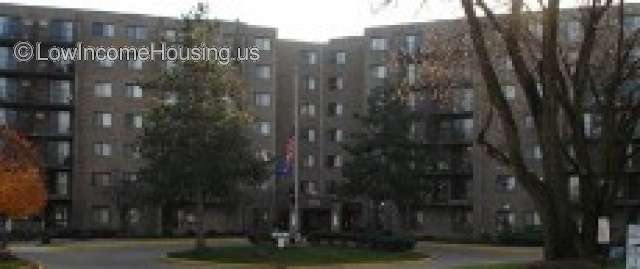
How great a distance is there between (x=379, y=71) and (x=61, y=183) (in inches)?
1045

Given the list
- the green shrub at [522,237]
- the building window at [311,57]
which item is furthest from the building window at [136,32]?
the green shrub at [522,237]

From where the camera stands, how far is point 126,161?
80.6 m

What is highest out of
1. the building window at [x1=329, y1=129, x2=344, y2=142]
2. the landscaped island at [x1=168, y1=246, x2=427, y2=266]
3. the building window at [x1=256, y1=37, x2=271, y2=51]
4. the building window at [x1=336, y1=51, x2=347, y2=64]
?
the building window at [x1=256, y1=37, x2=271, y2=51]

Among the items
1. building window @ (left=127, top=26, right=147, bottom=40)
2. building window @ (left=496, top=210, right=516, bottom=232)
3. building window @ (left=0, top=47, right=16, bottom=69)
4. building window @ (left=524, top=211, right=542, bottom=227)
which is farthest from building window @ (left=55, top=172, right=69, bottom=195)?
building window @ (left=524, top=211, right=542, bottom=227)

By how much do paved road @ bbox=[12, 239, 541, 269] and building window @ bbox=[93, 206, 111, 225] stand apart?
39.1 ft

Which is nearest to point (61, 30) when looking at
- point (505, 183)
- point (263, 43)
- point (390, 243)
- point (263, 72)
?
point (263, 43)

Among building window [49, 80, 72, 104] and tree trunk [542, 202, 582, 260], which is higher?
building window [49, 80, 72, 104]

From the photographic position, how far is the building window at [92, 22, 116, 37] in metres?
80.2

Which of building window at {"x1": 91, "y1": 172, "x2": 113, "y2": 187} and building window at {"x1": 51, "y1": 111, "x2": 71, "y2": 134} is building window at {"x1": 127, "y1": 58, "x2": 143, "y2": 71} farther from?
building window at {"x1": 91, "y1": 172, "x2": 113, "y2": 187}

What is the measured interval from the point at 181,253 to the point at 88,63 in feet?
119

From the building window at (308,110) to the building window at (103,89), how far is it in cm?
1842

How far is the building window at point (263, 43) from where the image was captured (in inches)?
3420

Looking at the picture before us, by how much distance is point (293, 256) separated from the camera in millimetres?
42719

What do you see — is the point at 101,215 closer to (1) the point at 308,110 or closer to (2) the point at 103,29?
(2) the point at 103,29
